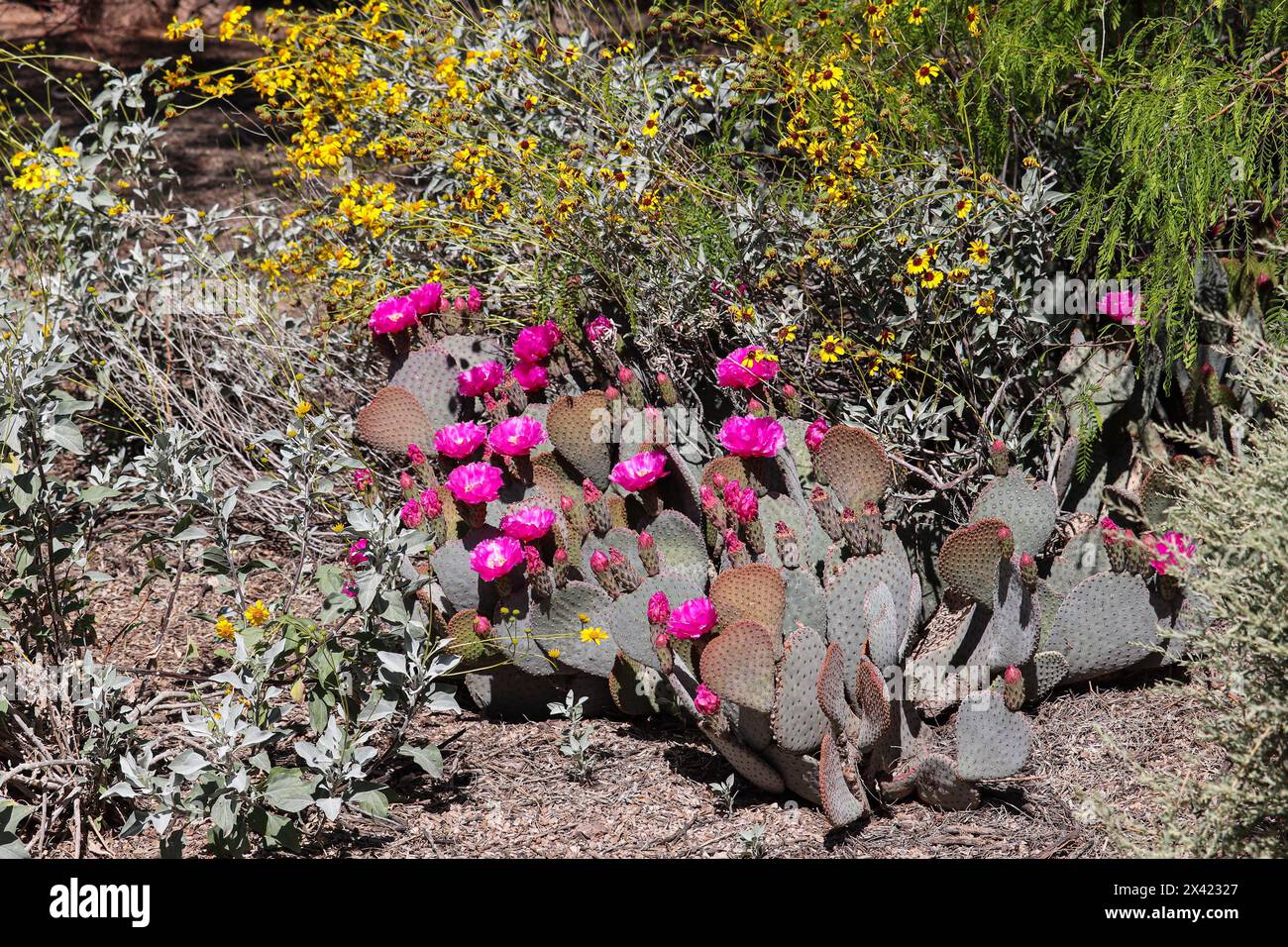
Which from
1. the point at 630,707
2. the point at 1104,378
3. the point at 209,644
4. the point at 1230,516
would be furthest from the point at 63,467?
the point at 1230,516

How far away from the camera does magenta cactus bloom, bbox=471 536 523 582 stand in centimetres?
275

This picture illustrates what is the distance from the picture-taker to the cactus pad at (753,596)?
2.57m

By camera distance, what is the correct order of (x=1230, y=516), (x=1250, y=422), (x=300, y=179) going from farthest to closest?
(x=300, y=179)
(x=1250, y=422)
(x=1230, y=516)

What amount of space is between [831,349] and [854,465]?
332 millimetres

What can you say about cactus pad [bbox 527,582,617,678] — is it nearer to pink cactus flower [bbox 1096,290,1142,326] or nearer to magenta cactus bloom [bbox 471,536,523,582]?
magenta cactus bloom [bbox 471,536,523,582]

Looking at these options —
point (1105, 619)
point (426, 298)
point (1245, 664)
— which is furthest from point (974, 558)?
point (426, 298)

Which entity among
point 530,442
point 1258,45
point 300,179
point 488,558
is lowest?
point 488,558

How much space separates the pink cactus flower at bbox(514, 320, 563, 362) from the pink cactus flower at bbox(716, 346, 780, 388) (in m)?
0.47

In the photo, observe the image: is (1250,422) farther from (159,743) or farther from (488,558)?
(159,743)

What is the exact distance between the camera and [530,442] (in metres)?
3.01

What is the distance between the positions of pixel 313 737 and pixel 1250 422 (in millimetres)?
2308

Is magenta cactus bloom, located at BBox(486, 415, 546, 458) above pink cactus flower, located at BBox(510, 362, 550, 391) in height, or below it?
below

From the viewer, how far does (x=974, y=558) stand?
2.67m

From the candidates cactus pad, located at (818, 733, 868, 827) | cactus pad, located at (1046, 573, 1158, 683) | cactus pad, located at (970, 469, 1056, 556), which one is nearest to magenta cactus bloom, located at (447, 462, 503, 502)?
cactus pad, located at (818, 733, 868, 827)
